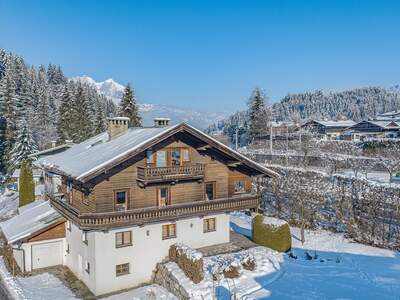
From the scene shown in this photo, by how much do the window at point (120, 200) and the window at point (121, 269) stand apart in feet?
10.9

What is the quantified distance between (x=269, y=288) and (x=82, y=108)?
65.8 metres

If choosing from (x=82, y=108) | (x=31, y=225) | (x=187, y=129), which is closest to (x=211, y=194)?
Result: (x=187, y=129)

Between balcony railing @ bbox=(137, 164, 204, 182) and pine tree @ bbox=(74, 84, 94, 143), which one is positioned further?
pine tree @ bbox=(74, 84, 94, 143)

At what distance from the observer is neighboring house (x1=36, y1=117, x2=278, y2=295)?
808 inches

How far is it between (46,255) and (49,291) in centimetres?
443

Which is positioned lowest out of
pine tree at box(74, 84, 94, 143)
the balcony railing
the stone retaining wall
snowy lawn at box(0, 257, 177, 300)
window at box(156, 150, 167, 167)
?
snowy lawn at box(0, 257, 177, 300)

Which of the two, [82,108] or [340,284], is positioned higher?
[82,108]

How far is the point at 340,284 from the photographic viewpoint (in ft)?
62.4

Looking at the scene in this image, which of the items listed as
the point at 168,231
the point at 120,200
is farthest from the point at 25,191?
the point at 168,231

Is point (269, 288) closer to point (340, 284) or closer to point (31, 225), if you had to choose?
point (340, 284)

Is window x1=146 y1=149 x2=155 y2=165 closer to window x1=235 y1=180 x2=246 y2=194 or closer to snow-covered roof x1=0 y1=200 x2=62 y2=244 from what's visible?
window x1=235 y1=180 x2=246 y2=194

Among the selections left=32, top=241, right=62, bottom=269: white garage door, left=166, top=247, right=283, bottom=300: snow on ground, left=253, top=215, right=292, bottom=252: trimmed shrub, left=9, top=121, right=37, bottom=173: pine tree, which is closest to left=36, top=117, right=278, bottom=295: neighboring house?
left=32, top=241, right=62, bottom=269: white garage door

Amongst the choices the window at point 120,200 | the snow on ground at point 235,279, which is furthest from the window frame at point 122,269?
the window at point 120,200

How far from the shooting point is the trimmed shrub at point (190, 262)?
19.2 metres
